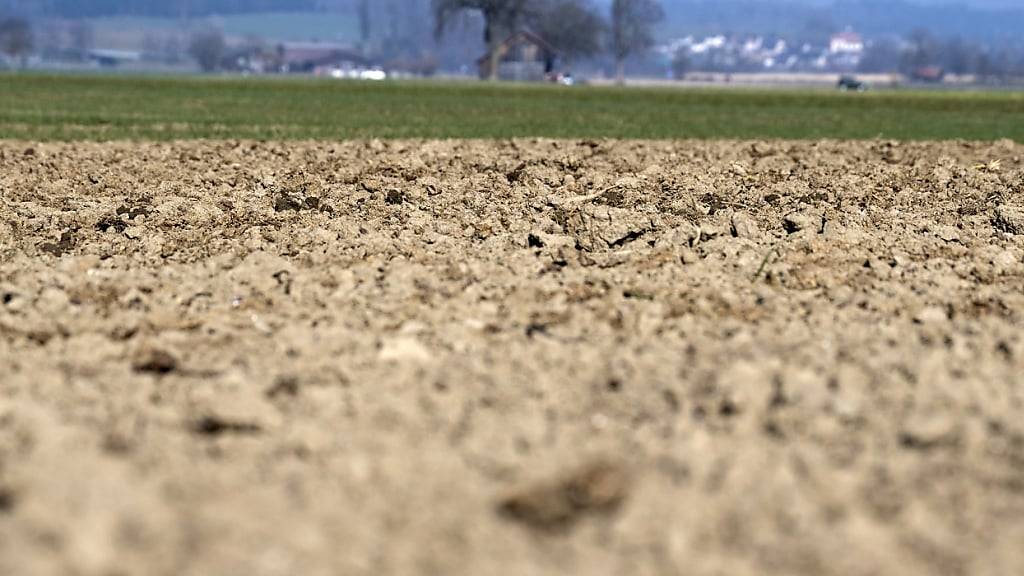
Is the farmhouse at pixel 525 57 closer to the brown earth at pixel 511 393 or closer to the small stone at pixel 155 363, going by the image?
the brown earth at pixel 511 393

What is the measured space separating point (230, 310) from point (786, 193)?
732 centimetres

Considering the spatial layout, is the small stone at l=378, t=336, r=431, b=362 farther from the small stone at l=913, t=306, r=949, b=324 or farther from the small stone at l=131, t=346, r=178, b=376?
the small stone at l=913, t=306, r=949, b=324

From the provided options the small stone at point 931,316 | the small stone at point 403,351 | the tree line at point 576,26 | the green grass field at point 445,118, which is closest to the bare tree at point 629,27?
the tree line at point 576,26

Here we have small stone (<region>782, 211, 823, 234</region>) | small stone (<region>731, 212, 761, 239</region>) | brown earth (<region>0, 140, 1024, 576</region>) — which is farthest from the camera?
small stone (<region>782, 211, 823, 234</region>)

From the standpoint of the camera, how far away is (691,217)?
37.7ft

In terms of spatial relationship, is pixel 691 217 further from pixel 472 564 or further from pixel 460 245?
pixel 472 564

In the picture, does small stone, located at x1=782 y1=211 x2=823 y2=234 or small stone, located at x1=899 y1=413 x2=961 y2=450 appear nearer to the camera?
small stone, located at x1=899 y1=413 x2=961 y2=450

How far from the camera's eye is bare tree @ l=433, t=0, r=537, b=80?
99.2 metres

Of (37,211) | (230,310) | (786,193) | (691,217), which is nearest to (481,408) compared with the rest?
(230,310)

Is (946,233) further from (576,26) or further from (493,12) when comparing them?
(576,26)

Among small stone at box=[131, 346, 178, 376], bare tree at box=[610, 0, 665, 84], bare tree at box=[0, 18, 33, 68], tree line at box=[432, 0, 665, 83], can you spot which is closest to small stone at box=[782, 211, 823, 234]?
small stone at box=[131, 346, 178, 376]

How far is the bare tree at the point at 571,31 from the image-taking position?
424 ft

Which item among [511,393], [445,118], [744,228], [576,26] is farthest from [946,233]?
[576,26]

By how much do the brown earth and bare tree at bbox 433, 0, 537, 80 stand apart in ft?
294
